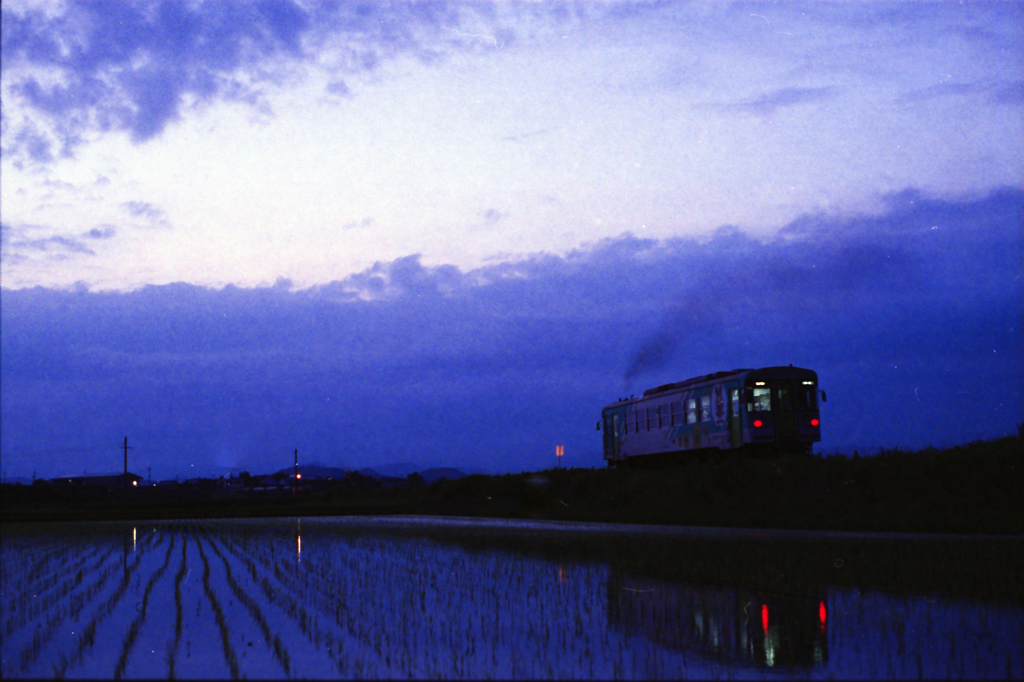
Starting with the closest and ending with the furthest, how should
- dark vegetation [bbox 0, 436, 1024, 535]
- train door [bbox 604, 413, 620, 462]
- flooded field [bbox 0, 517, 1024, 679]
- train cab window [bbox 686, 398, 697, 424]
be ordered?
flooded field [bbox 0, 517, 1024, 679] → dark vegetation [bbox 0, 436, 1024, 535] → train cab window [bbox 686, 398, 697, 424] → train door [bbox 604, 413, 620, 462]

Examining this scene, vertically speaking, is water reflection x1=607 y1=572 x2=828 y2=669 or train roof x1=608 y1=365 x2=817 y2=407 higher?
train roof x1=608 y1=365 x2=817 y2=407

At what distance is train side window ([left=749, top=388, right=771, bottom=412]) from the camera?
3331cm

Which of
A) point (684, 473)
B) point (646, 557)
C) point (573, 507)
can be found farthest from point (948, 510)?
point (573, 507)

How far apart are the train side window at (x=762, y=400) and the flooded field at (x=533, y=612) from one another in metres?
12.2

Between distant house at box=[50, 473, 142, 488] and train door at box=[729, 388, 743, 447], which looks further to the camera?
distant house at box=[50, 473, 142, 488]

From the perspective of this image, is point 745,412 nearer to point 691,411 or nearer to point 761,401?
point 761,401

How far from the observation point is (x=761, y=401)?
33.5 m

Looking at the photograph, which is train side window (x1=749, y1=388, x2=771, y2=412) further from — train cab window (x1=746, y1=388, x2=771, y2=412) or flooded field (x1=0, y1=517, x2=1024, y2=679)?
flooded field (x1=0, y1=517, x2=1024, y2=679)

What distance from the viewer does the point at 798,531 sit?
2502cm

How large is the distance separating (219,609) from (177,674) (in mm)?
4100

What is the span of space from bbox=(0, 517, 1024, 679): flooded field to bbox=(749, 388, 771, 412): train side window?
40.1 ft

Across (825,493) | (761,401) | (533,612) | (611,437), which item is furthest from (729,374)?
(533,612)

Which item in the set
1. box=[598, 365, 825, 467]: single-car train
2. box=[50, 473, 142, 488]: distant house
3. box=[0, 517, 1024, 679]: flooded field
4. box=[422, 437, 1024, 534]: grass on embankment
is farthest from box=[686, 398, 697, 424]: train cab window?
box=[50, 473, 142, 488]: distant house

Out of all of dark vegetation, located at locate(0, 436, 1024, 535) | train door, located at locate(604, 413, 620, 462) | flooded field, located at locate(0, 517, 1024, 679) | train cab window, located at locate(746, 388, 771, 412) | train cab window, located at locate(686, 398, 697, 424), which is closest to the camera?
flooded field, located at locate(0, 517, 1024, 679)
